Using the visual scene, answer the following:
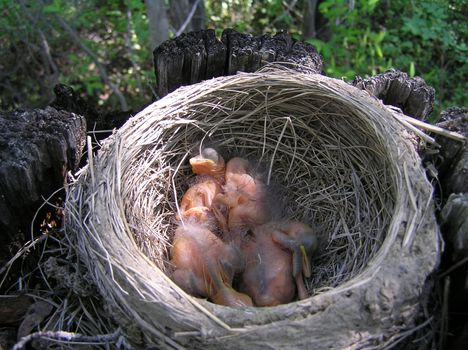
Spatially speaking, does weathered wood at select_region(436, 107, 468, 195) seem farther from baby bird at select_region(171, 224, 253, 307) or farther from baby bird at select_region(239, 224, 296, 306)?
baby bird at select_region(171, 224, 253, 307)

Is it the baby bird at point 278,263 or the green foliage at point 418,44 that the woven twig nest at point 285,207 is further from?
the green foliage at point 418,44

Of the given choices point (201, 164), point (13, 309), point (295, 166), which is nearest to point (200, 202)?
point (201, 164)

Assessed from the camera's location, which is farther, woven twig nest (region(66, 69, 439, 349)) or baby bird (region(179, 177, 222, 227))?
baby bird (region(179, 177, 222, 227))

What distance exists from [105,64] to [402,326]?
4686mm

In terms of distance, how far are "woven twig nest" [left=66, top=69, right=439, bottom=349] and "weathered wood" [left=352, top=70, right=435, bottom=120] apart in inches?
7.9

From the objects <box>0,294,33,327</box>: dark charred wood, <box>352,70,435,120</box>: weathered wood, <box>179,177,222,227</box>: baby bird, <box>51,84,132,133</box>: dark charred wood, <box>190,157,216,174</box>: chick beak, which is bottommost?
<box>0,294,33,327</box>: dark charred wood

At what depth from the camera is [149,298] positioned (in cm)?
186

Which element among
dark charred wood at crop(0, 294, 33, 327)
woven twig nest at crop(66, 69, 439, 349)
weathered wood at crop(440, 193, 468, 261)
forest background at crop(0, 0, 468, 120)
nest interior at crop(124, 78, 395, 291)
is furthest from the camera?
forest background at crop(0, 0, 468, 120)

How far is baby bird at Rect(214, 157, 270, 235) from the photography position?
2.83 meters

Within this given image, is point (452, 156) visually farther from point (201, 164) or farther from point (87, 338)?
point (87, 338)

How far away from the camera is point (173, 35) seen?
16.2ft

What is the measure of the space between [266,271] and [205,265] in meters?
0.31

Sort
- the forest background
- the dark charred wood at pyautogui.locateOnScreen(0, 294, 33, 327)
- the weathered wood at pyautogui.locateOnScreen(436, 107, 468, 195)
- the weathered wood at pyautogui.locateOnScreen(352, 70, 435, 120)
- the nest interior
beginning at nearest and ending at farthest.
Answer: the dark charred wood at pyautogui.locateOnScreen(0, 294, 33, 327), the weathered wood at pyautogui.locateOnScreen(436, 107, 468, 195), the nest interior, the weathered wood at pyautogui.locateOnScreen(352, 70, 435, 120), the forest background

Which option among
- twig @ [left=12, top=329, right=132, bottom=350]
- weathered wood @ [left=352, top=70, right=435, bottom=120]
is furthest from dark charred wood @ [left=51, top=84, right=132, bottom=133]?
weathered wood @ [left=352, top=70, right=435, bottom=120]
